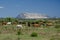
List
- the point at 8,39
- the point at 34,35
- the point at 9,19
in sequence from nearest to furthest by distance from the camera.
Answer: the point at 8,39 < the point at 34,35 < the point at 9,19

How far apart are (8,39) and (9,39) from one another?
0.14 m

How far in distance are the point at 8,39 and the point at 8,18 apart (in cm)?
8454

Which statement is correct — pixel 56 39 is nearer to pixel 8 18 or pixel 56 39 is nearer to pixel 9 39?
pixel 9 39

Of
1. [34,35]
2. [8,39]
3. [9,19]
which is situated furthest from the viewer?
[9,19]

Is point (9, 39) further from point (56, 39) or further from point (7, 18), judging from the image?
point (7, 18)

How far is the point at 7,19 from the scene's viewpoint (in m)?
113

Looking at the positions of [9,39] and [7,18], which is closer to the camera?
[9,39]

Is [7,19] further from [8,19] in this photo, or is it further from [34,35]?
[34,35]

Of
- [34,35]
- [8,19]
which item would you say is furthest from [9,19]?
[34,35]

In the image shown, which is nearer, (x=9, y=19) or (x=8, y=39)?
(x=8, y=39)

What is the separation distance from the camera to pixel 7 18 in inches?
4432

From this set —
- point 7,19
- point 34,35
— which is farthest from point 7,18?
point 34,35

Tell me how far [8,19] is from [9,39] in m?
84.5

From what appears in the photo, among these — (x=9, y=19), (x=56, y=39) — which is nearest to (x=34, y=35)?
(x=56, y=39)
